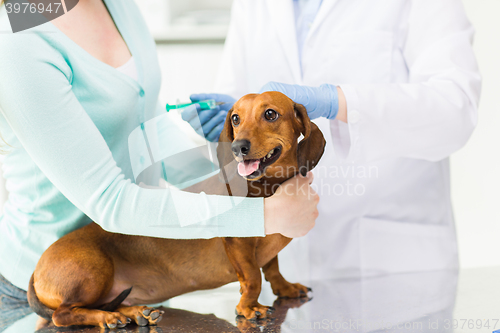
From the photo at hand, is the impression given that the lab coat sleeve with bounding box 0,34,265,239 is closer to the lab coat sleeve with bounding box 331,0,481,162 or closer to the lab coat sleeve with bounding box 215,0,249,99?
the lab coat sleeve with bounding box 331,0,481,162

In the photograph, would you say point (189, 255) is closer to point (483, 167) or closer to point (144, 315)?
point (144, 315)

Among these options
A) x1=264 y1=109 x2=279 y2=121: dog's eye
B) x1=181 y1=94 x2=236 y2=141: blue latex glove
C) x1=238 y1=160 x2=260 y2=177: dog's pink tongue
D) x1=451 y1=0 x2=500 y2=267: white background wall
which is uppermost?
x1=264 y1=109 x2=279 y2=121: dog's eye

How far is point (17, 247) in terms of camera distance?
2.96 feet

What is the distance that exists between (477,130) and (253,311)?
5.82 ft

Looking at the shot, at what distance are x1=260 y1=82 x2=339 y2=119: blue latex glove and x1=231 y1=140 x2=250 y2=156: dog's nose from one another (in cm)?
21

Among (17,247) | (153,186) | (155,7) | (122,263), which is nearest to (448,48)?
(153,186)

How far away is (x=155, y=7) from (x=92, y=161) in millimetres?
1526

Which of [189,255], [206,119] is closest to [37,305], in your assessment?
[189,255]

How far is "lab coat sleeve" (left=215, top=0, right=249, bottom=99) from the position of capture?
1319 mm

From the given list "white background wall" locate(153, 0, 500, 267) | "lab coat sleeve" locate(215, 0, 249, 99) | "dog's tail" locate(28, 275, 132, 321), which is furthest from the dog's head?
"white background wall" locate(153, 0, 500, 267)

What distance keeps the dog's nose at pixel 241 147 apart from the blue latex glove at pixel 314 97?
0.21 m

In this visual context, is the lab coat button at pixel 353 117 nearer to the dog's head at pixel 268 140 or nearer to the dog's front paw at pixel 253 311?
the dog's head at pixel 268 140

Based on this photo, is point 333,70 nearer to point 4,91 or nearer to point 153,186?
point 153,186

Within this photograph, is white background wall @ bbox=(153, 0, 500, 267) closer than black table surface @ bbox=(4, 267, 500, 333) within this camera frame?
No
